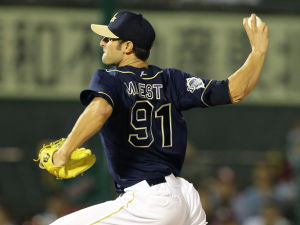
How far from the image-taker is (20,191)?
9203 mm

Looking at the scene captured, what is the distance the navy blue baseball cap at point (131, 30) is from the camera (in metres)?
3.85

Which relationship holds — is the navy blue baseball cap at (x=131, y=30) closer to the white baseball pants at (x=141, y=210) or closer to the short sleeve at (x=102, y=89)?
the short sleeve at (x=102, y=89)

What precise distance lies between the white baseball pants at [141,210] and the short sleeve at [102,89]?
0.50m

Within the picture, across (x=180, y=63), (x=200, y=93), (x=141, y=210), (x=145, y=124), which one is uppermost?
(x=200, y=93)

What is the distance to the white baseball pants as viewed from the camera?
11.9 ft

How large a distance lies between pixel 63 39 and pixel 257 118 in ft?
9.93

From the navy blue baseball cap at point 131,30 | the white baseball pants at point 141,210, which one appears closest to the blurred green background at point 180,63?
the navy blue baseball cap at point 131,30

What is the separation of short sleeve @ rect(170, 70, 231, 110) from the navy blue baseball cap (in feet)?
0.96

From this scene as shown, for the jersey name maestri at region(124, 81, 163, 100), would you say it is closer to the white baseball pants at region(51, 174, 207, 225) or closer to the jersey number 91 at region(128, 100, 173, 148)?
the jersey number 91 at region(128, 100, 173, 148)

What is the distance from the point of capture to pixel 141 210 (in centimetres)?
364

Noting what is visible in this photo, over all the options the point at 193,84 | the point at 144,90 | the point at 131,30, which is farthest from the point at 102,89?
the point at 193,84

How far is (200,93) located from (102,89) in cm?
62

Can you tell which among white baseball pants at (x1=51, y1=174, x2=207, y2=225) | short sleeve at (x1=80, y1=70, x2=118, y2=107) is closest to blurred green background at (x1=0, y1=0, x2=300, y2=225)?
white baseball pants at (x1=51, y1=174, x2=207, y2=225)

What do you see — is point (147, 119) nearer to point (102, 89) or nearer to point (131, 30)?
point (102, 89)
